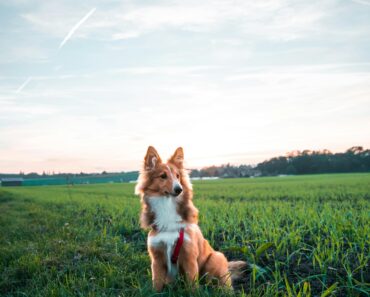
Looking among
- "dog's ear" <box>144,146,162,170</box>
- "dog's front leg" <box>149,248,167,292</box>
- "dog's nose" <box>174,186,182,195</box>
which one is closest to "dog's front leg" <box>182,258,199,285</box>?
"dog's front leg" <box>149,248,167,292</box>

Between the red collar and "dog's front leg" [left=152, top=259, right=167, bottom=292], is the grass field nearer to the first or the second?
"dog's front leg" [left=152, top=259, right=167, bottom=292]

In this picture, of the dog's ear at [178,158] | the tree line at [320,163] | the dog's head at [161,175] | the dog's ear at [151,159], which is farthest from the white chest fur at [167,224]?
the tree line at [320,163]

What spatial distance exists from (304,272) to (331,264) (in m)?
0.38

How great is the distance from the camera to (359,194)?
1858 centimetres

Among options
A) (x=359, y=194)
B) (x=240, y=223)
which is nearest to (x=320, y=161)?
(x=359, y=194)

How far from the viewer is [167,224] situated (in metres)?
4.37

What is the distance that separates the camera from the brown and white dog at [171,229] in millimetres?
4223

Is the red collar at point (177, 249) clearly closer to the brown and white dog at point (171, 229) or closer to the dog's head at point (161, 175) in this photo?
the brown and white dog at point (171, 229)

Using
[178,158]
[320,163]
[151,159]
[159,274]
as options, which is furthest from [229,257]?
[320,163]

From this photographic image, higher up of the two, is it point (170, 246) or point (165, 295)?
point (170, 246)

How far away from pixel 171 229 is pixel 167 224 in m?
0.08

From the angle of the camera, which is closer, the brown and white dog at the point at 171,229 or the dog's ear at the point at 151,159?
the brown and white dog at the point at 171,229

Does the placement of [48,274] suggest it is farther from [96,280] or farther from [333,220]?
[333,220]

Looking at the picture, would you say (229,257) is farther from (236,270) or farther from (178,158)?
(178,158)
